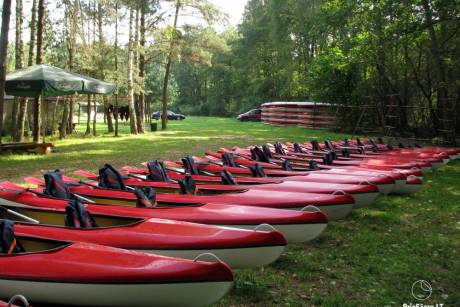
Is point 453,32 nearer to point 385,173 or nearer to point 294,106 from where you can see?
point 385,173

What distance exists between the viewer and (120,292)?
10.6 ft

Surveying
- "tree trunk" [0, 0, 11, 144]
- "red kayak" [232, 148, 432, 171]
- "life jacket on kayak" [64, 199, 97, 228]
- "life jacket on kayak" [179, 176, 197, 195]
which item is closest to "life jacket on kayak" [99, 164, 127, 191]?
"life jacket on kayak" [179, 176, 197, 195]

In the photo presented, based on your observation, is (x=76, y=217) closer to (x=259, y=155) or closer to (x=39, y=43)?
(x=259, y=155)

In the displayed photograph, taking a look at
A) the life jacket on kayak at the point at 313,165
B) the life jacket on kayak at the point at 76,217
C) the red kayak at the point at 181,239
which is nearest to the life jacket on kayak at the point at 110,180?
the life jacket on kayak at the point at 76,217

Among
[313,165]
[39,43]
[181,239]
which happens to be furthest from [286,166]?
[39,43]

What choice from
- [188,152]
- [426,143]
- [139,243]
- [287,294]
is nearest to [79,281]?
[139,243]

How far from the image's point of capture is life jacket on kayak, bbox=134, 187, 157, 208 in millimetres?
5215

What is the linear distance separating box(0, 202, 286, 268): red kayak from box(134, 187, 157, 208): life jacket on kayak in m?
0.89

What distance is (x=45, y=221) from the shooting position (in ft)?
16.9

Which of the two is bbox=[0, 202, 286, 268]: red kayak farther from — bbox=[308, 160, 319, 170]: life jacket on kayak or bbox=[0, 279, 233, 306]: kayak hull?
bbox=[308, 160, 319, 170]: life jacket on kayak

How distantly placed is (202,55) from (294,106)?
28.0 ft

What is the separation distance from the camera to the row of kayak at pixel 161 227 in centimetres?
328

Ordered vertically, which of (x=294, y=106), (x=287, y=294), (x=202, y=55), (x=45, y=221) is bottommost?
(x=287, y=294)

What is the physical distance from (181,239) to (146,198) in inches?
59.4
